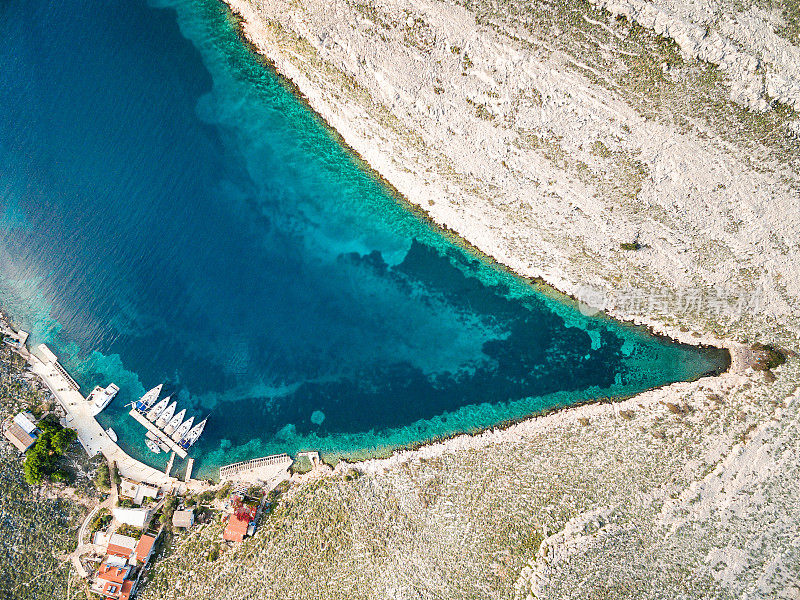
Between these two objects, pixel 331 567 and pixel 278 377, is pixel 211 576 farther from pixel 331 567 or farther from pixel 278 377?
pixel 278 377

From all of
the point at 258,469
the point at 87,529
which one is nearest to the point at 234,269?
the point at 258,469

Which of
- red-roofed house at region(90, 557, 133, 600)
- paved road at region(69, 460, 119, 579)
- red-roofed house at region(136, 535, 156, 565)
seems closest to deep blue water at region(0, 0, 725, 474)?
paved road at region(69, 460, 119, 579)

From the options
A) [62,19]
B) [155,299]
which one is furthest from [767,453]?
[62,19]

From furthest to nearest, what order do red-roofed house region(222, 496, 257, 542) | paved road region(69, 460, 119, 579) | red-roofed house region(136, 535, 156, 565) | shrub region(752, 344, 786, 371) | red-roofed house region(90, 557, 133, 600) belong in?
paved road region(69, 460, 119, 579)
red-roofed house region(136, 535, 156, 565)
red-roofed house region(222, 496, 257, 542)
red-roofed house region(90, 557, 133, 600)
shrub region(752, 344, 786, 371)

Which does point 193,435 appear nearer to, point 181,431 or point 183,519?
point 181,431

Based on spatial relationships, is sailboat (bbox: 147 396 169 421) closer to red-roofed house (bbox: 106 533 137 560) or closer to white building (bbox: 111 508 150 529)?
white building (bbox: 111 508 150 529)

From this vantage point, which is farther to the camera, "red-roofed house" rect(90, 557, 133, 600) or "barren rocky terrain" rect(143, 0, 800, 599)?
"red-roofed house" rect(90, 557, 133, 600)

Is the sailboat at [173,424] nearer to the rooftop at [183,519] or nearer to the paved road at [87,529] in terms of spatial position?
the paved road at [87,529]
